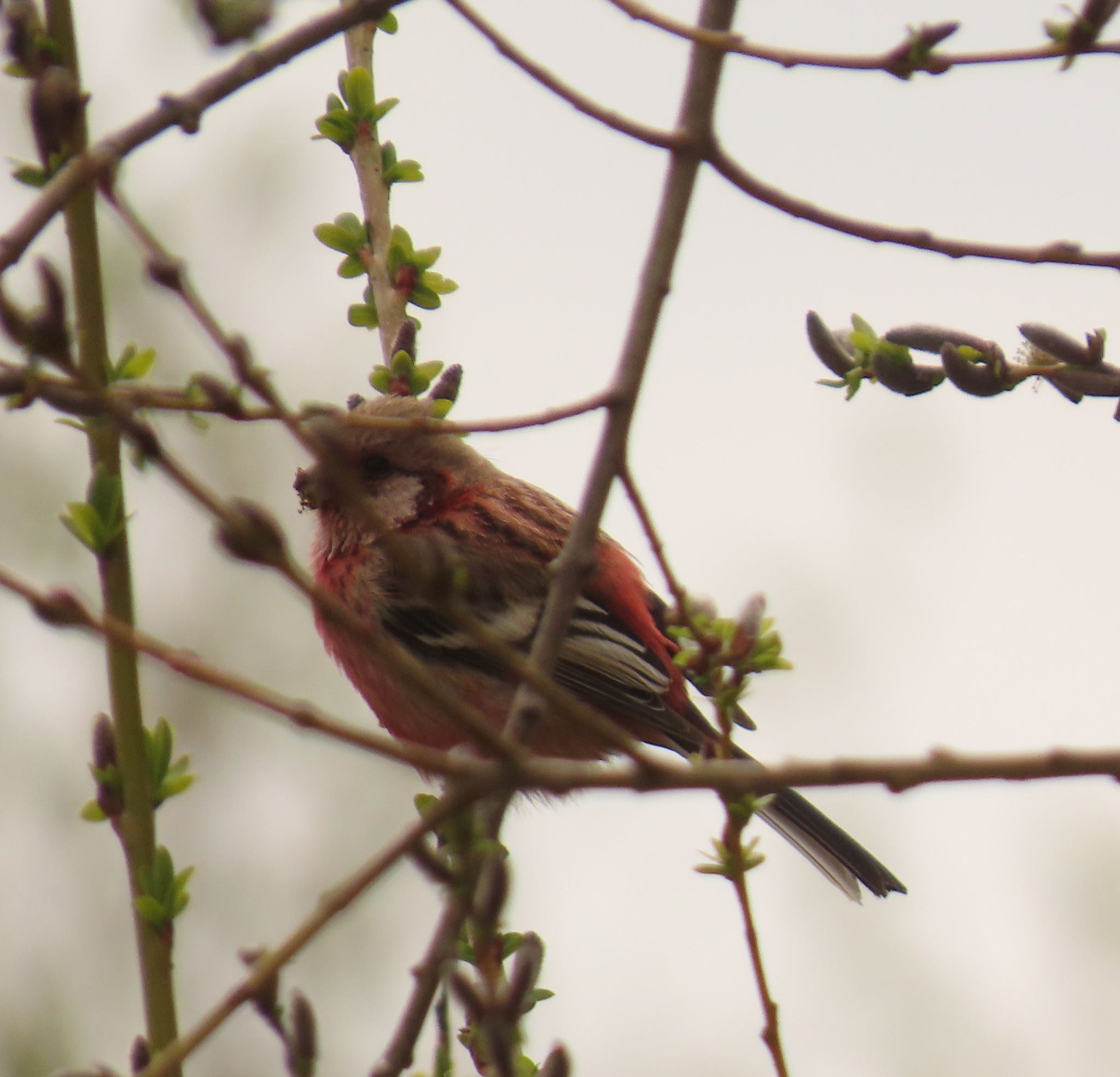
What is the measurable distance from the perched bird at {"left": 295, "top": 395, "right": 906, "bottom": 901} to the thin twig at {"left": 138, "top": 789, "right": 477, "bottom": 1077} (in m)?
3.47

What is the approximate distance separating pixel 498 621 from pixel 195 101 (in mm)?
3343

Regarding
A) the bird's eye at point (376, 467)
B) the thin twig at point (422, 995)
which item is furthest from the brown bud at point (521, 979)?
the bird's eye at point (376, 467)

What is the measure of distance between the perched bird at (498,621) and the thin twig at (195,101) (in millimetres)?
2600

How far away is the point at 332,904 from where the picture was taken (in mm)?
1999

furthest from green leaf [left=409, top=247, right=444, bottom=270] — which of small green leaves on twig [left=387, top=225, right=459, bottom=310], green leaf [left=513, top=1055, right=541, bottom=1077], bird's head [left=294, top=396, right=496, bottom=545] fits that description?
green leaf [left=513, top=1055, right=541, bottom=1077]

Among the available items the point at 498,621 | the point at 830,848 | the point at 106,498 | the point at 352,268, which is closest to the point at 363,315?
the point at 352,268

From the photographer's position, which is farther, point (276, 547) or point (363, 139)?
point (363, 139)

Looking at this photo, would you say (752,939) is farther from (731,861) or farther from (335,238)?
(335,238)

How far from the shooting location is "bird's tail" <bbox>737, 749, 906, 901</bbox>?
595 centimetres

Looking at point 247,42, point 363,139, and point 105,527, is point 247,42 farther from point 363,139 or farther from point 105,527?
point 363,139

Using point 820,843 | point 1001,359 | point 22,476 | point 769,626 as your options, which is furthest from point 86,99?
point 22,476

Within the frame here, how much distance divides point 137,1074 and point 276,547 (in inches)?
35.5

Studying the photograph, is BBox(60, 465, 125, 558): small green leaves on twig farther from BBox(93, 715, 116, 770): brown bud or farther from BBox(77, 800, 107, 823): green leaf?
BBox(77, 800, 107, 823): green leaf

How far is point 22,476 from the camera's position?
13836mm
